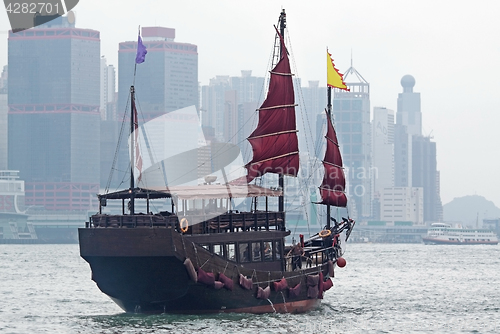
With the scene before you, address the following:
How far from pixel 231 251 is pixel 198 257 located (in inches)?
103

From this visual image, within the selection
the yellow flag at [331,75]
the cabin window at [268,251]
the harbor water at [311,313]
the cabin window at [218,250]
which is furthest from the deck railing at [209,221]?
the yellow flag at [331,75]

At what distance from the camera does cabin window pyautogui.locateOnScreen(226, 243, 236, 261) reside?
129ft

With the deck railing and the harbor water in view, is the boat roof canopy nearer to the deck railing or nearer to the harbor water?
the deck railing

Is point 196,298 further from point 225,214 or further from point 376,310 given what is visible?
point 376,310

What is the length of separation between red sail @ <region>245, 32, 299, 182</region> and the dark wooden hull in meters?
7.83

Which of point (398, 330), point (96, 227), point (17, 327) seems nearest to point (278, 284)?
point (398, 330)

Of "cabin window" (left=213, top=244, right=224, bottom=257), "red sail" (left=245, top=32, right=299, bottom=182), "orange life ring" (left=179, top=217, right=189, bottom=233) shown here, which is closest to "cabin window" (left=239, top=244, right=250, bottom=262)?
"cabin window" (left=213, top=244, right=224, bottom=257)

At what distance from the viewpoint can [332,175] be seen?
54.0m

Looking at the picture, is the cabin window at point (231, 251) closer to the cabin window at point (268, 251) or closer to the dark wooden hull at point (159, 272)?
the dark wooden hull at point (159, 272)

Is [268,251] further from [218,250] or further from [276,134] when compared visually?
[276,134]

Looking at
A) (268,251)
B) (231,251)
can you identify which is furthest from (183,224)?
(268,251)

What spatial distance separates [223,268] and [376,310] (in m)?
10.6

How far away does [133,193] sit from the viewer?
38.6 metres

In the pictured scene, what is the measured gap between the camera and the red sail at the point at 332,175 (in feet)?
174
